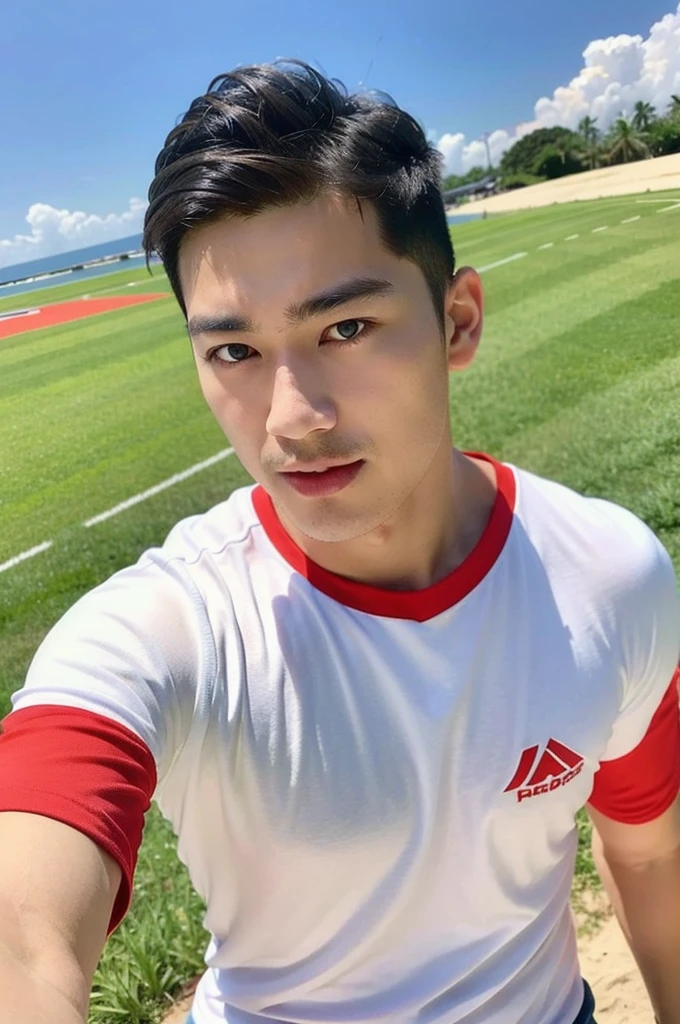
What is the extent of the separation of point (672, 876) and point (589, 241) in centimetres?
272

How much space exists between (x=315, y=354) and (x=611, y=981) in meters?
1.73

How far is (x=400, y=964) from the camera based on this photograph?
3.36ft

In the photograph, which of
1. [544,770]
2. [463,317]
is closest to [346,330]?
[463,317]

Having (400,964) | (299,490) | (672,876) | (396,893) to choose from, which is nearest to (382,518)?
(299,490)

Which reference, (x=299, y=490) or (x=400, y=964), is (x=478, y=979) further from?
(x=299, y=490)

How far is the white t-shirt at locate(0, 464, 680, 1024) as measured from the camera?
90 cm

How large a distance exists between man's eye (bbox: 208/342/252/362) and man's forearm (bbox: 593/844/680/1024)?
1.07 meters

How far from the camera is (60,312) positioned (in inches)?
91.1

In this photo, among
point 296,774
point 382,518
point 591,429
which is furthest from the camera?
point 591,429

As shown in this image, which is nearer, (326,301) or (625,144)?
(326,301)

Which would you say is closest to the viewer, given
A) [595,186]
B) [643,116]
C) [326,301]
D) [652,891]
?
[326,301]

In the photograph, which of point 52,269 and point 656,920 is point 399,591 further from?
point 52,269

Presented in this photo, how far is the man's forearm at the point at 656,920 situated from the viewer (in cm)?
128

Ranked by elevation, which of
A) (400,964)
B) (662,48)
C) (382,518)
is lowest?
(400,964)
